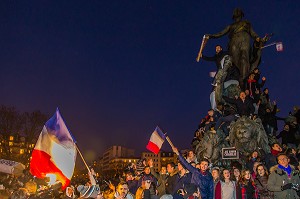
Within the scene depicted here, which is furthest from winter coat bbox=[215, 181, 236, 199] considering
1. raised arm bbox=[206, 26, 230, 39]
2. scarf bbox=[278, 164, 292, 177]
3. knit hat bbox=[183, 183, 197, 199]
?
raised arm bbox=[206, 26, 230, 39]

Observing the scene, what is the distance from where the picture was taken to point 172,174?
30.0 ft

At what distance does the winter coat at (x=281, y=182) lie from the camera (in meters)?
6.64

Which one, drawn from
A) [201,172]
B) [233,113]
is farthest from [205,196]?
[233,113]

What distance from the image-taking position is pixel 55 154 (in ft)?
29.1

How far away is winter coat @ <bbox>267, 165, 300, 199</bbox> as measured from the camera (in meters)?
6.64

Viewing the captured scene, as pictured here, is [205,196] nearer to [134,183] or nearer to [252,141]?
[134,183]

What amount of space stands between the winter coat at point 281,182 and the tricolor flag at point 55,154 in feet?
15.2

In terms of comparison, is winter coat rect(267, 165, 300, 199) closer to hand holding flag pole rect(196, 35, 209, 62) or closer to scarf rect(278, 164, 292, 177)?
scarf rect(278, 164, 292, 177)

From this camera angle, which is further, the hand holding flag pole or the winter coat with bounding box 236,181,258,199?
the hand holding flag pole

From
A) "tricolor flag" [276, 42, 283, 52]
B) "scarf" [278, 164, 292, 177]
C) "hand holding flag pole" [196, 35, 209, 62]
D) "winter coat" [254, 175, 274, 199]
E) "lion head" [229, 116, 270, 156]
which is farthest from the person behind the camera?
"tricolor flag" [276, 42, 283, 52]

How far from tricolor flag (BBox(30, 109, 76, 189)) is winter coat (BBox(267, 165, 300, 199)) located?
4630mm

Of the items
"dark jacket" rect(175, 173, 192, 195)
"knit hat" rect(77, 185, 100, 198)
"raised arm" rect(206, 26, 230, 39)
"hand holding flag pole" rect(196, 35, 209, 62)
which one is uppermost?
"raised arm" rect(206, 26, 230, 39)

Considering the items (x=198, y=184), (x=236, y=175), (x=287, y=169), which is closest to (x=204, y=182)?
(x=198, y=184)

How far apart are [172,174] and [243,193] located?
7.16 feet
